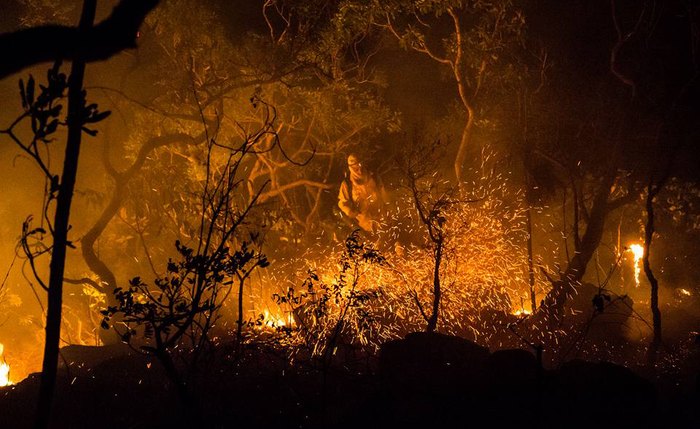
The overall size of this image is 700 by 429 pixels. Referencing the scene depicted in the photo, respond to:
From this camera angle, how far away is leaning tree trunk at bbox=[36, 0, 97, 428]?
4.23 m

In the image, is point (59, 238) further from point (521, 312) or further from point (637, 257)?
point (637, 257)

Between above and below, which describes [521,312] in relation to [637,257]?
below

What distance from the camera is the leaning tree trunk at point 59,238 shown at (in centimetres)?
423

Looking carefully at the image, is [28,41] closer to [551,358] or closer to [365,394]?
[365,394]

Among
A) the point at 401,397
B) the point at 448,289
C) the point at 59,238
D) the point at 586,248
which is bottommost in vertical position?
the point at 401,397

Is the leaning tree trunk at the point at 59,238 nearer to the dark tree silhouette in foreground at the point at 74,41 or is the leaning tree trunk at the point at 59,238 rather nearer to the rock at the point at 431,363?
the dark tree silhouette in foreground at the point at 74,41

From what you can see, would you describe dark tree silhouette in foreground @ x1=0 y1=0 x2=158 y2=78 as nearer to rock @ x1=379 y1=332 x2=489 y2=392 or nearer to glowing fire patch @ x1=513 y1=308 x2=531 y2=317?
rock @ x1=379 y1=332 x2=489 y2=392

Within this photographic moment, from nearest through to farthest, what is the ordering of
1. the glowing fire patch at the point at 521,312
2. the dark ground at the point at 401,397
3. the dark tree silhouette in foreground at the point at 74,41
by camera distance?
the dark tree silhouette in foreground at the point at 74,41, the dark ground at the point at 401,397, the glowing fire patch at the point at 521,312

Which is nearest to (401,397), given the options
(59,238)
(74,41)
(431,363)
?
(431,363)

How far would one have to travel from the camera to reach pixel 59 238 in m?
4.40

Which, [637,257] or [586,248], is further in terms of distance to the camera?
[637,257]

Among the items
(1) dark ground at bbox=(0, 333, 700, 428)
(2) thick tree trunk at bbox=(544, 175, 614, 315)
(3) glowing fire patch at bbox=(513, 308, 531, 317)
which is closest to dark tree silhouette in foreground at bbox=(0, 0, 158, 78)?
(1) dark ground at bbox=(0, 333, 700, 428)

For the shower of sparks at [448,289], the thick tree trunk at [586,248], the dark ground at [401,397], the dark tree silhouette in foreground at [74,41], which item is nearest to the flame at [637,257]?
the shower of sparks at [448,289]

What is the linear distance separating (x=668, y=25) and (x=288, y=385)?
35.3ft
